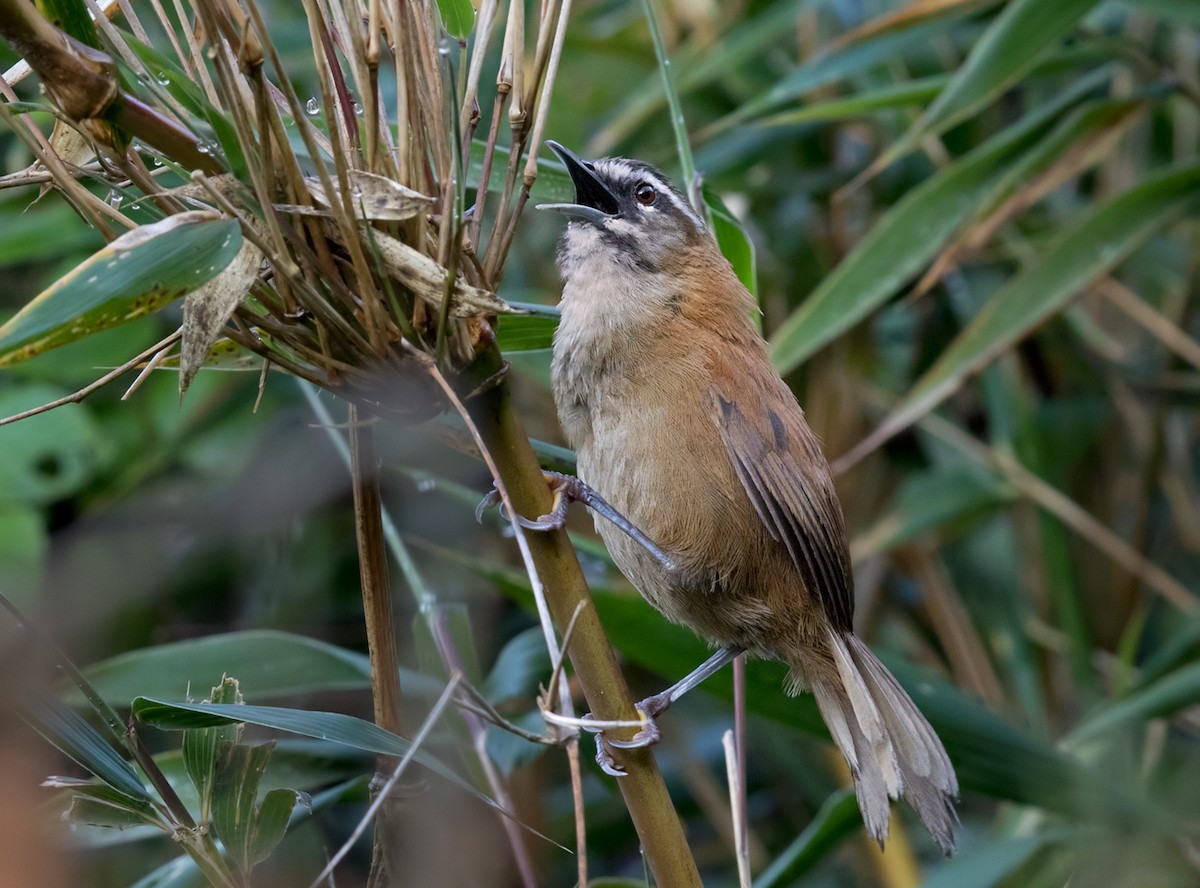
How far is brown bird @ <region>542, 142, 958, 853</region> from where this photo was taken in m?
2.32

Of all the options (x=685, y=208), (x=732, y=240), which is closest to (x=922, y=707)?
(x=732, y=240)

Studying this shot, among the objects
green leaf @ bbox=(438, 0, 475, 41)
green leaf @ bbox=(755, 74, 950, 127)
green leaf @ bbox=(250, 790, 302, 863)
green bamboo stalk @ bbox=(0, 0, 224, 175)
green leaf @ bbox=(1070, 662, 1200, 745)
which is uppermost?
green bamboo stalk @ bbox=(0, 0, 224, 175)

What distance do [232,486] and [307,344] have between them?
2567 millimetres

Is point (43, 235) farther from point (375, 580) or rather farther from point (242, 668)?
point (375, 580)

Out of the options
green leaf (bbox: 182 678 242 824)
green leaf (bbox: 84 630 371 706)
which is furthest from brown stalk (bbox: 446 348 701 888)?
green leaf (bbox: 84 630 371 706)

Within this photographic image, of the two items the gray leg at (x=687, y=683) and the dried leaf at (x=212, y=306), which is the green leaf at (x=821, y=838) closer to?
the gray leg at (x=687, y=683)

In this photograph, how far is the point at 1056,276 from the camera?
3.34 metres

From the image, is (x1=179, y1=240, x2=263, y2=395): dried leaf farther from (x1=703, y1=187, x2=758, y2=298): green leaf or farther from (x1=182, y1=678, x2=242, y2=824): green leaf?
(x1=703, y1=187, x2=758, y2=298): green leaf

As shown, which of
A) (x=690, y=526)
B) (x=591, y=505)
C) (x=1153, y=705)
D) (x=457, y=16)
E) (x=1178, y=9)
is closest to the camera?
(x=457, y=16)

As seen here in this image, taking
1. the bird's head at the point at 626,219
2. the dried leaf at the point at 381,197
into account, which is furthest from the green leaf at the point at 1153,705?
the dried leaf at the point at 381,197

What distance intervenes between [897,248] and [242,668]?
6.71ft

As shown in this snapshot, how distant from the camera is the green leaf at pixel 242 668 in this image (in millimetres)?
2615

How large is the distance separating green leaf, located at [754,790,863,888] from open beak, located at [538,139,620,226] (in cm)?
136

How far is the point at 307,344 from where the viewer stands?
1.42 m
